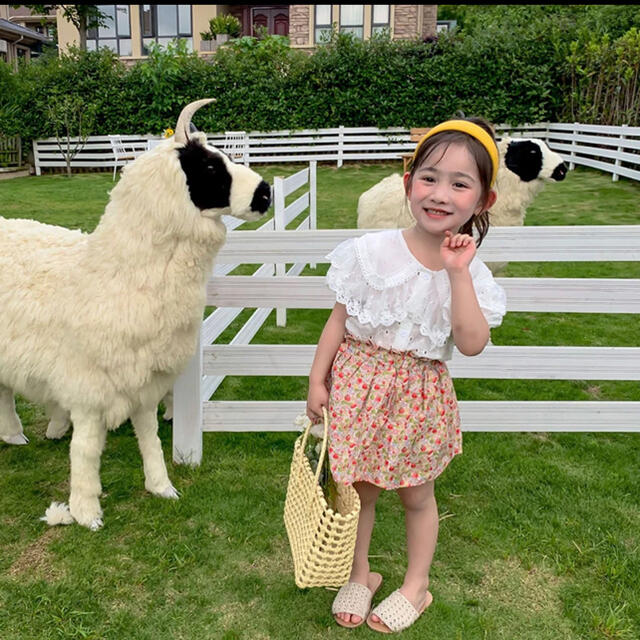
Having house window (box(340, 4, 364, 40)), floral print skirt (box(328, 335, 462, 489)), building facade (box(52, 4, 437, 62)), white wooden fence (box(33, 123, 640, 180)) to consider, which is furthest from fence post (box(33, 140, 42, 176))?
floral print skirt (box(328, 335, 462, 489))

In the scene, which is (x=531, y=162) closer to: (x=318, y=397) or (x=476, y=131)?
(x=476, y=131)

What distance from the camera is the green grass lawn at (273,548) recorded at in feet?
7.82

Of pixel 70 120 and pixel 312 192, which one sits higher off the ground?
pixel 70 120

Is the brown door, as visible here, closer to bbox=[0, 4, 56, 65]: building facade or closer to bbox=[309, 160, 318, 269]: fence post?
bbox=[0, 4, 56, 65]: building facade

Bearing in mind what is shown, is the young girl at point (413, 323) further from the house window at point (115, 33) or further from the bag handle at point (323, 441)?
the house window at point (115, 33)

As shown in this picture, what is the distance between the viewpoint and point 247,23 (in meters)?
31.8

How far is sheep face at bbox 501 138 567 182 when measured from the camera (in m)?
5.20

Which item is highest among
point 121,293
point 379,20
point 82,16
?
point 379,20

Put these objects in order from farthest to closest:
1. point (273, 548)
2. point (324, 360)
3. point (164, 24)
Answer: point (164, 24) < point (273, 548) < point (324, 360)

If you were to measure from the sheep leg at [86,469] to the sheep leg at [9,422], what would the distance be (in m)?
0.97

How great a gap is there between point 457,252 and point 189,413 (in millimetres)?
2015

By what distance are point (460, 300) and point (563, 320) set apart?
4688mm

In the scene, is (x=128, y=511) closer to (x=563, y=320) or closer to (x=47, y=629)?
(x=47, y=629)

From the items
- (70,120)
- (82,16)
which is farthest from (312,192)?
(82,16)
